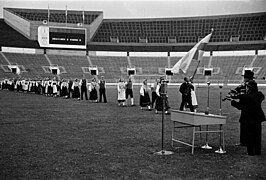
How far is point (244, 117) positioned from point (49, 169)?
4625 mm

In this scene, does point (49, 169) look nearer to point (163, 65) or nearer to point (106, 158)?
point (106, 158)

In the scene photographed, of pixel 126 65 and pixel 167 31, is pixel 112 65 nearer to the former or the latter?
pixel 126 65

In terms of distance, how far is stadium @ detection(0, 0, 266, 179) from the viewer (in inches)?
275

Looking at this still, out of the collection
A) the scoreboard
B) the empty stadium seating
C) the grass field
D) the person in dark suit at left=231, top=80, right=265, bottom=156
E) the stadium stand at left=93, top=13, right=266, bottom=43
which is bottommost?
the grass field

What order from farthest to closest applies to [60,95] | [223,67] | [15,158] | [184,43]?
[184,43] → [223,67] → [60,95] → [15,158]

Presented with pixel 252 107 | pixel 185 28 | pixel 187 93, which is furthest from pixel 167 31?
pixel 252 107

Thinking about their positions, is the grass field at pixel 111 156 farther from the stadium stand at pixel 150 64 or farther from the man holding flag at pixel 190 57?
the stadium stand at pixel 150 64

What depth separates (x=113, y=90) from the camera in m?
43.6

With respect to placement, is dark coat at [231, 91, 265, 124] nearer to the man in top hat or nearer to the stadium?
the man in top hat

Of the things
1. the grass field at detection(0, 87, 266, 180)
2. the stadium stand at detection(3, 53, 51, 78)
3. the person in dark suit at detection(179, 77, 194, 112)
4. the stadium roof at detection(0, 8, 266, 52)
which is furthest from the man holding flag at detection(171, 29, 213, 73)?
the stadium roof at detection(0, 8, 266, 52)

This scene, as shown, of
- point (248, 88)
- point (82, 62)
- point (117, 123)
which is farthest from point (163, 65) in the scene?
point (248, 88)

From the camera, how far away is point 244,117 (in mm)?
8289

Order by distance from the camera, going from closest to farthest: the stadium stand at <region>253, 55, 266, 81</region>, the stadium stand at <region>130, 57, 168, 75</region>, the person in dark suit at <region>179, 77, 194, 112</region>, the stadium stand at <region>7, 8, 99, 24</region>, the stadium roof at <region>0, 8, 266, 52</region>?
the person in dark suit at <region>179, 77, 194, 112</region>, the stadium stand at <region>253, 55, 266, 81</region>, the stadium stand at <region>130, 57, 168, 75</region>, the stadium roof at <region>0, 8, 266, 52</region>, the stadium stand at <region>7, 8, 99, 24</region>

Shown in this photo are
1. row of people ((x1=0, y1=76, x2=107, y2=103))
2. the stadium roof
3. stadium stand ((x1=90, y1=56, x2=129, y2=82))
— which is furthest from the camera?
the stadium roof
